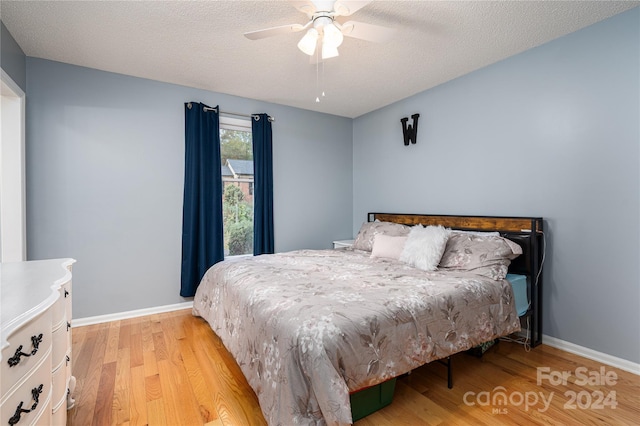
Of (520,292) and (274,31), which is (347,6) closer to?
(274,31)

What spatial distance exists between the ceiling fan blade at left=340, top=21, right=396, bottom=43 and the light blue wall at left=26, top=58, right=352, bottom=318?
2184mm

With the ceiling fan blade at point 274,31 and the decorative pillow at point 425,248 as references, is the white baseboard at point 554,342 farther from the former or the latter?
the ceiling fan blade at point 274,31

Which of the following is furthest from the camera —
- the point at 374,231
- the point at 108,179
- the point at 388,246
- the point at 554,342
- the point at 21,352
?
the point at 374,231

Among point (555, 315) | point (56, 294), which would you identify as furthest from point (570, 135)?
point (56, 294)

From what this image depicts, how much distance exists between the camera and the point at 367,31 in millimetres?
2041

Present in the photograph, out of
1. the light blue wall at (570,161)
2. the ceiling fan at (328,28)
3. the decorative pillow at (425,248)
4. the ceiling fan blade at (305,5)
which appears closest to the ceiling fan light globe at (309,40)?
the ceiling fan at (328,28)

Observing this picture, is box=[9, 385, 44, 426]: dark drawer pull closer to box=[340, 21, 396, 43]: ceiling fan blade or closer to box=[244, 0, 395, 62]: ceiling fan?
box=[244, 0, 395, 62]: ceiling fan

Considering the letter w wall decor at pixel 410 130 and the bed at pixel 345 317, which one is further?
the letter w wall decor at pixel 410 130

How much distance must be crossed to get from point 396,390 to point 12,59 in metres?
Answer: 3.86

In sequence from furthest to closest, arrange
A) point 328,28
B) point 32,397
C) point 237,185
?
1. point 237,185
2. point 328,28
3. point 32,397

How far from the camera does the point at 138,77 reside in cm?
324

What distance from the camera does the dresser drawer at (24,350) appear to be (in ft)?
2.64

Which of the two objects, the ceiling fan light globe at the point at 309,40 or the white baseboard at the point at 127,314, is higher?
the ceiling fan light globe at the point at 309,40

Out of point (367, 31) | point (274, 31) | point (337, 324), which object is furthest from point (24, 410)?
point (367, 31)
